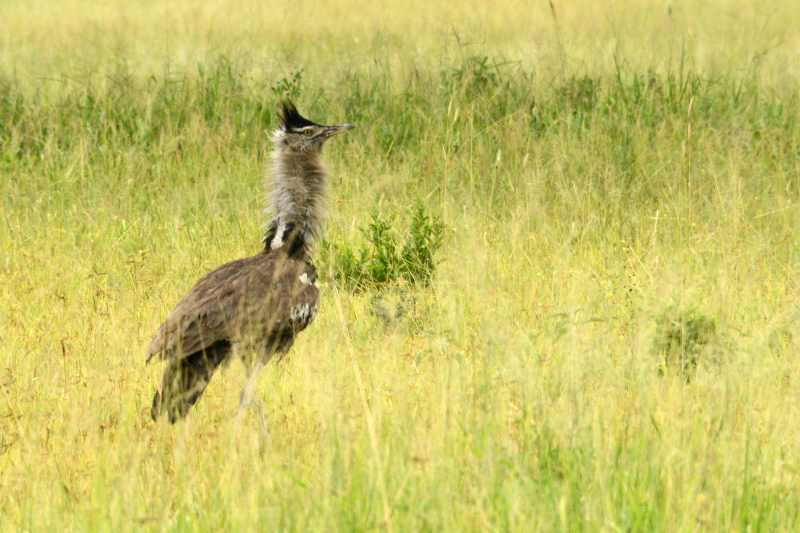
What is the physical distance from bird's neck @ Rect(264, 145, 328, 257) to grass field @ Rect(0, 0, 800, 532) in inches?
20.1

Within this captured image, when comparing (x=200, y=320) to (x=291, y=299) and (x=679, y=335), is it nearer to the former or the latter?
(x=291, y=299)

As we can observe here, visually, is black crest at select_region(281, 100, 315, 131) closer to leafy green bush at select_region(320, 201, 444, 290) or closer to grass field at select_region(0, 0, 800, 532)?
grass field at select_region(0, 0, 800, 532)

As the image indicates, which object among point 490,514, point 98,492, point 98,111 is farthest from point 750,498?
point 98,111

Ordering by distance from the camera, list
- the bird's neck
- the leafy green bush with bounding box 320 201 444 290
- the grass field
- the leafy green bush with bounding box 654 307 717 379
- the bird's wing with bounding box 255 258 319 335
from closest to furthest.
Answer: the grass field
the bird's wing with bounding box 255 258 319 335
the leafy green bush with bounding box 654 307 717 379
the bird's neck
the leafy green bush with bounding box 320 201 444 290

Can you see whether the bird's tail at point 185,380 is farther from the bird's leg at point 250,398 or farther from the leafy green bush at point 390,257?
the leafy green bush at point 390,257

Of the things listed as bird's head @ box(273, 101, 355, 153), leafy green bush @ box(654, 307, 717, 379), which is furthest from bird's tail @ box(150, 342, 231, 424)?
leafy green bush @ box(654, 307, 717, 379)

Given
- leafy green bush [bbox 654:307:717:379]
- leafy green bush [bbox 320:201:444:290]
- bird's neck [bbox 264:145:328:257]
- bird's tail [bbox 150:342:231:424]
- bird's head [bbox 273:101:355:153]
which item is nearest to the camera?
bird's tail [bbox 150:342:231:424]

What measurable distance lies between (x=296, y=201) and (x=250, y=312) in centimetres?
83

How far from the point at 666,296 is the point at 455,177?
2949mm

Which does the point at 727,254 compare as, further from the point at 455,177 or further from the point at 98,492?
the point at 98,492

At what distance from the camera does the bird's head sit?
498cm

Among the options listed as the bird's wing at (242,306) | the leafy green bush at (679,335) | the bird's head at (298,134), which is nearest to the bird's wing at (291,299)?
the bird's wing at (242,306)

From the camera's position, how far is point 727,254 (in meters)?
5.61

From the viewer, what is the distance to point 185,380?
3.93 m
